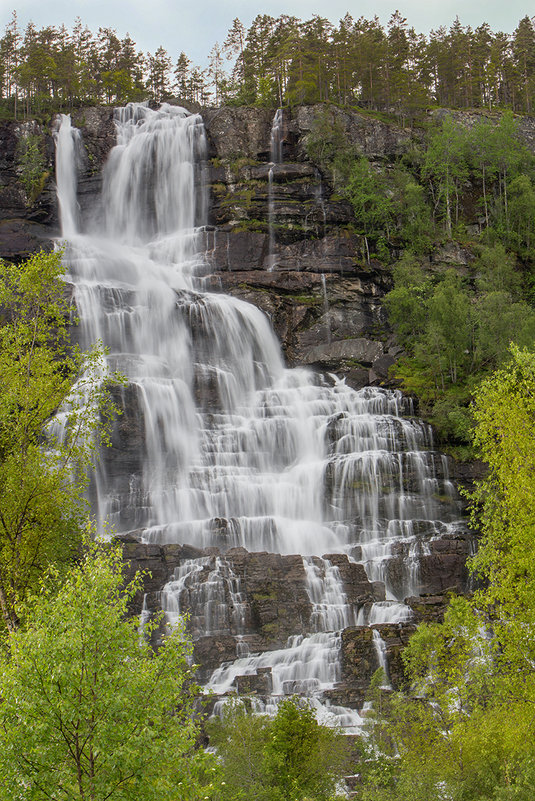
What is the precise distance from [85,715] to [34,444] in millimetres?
7716

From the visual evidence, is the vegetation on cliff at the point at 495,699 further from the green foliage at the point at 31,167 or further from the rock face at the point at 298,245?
the green foliage at the point at 31,167

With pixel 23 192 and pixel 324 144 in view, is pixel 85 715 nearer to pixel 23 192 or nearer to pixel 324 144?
pixel 23 192

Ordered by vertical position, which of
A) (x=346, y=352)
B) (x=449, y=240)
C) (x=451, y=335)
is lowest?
(x=346, y=352)

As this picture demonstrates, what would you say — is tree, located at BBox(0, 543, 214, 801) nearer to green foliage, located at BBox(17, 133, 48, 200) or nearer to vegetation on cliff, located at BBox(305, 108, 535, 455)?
vegetation on cliff, located at BBox(305, 108, 535, 455)

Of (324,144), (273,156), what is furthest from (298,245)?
(324,144)

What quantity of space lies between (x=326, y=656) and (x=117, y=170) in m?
54.6

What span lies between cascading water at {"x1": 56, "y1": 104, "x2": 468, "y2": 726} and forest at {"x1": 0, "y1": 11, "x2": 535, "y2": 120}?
26033 millimetres

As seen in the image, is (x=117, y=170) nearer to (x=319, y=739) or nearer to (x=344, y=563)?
(x=344, y=563)

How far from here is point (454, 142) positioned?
226 ft

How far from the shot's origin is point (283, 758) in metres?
17.1

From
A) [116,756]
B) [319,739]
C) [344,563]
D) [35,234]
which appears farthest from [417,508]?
[35,234]

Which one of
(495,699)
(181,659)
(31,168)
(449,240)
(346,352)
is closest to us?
(181,659)

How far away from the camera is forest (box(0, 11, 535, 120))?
75.8 meters

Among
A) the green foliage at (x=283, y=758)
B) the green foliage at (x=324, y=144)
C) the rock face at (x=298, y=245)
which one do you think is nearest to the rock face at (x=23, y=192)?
the rock face at (x=298, y=245)
